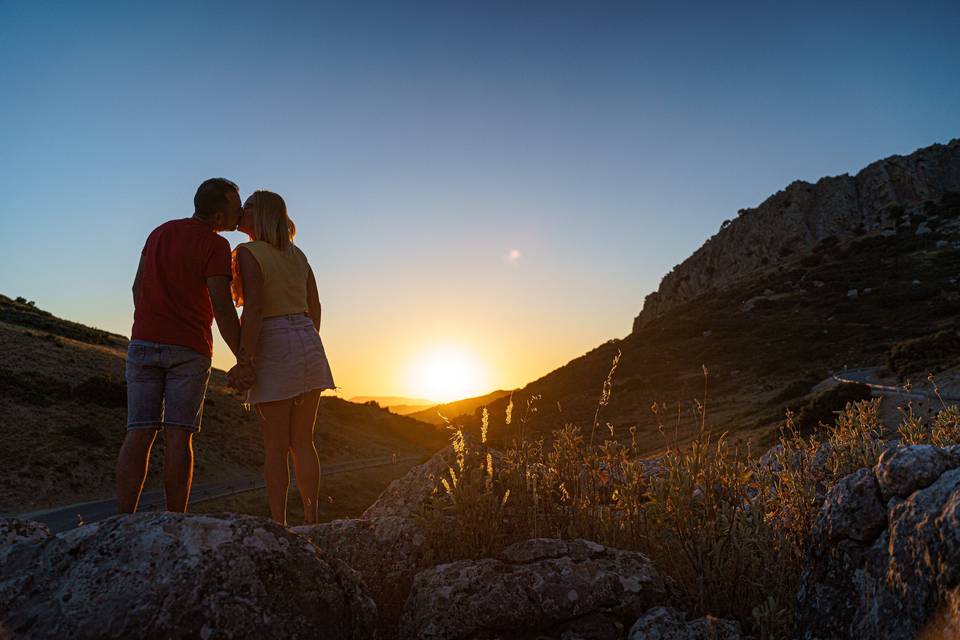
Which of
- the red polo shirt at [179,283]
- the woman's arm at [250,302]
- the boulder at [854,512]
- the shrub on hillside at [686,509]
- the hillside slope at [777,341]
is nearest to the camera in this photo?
the boulder at [854,512]

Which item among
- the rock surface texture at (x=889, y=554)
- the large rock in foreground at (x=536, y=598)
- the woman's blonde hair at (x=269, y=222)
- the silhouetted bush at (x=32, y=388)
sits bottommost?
the large rock in foreground at (x=536, y=598)

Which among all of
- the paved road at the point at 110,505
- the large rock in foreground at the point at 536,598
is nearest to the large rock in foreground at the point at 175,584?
the large rock in foreground at the point at 536,598

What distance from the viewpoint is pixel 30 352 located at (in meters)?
22.8

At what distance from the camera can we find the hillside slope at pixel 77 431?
1430cm

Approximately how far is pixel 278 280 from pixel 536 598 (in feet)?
9.01

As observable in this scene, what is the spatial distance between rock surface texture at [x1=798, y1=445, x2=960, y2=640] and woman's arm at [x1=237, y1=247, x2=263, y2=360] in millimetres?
3405

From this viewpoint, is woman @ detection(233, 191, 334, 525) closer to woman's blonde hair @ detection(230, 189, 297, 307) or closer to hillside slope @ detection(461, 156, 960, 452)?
woman's blonde hair @ detection(230, 189, 297, 307)

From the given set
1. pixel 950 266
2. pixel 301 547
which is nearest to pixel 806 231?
pixel 950 266

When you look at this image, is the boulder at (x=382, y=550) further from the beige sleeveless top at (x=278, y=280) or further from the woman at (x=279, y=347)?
the beige sleeveless top at (x=278, y=280)

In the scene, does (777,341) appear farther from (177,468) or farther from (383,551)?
(177,468)

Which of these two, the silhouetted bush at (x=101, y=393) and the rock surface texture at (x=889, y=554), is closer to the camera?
the rock surface texture at (x=889, y=554)

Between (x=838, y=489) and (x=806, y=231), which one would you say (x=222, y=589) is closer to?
(x=838, y=489)

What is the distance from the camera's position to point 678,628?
2383 millimetres

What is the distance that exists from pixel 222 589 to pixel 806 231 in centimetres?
7112
